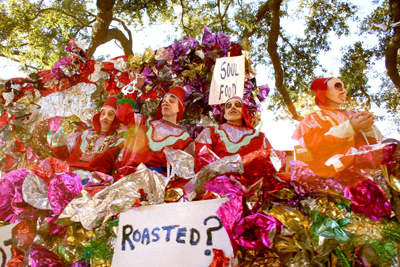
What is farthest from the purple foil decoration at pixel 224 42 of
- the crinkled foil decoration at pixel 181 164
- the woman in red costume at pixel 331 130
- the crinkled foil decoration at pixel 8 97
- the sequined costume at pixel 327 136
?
the crinkled foil decoration at pixel 8 97

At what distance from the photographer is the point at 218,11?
661cm

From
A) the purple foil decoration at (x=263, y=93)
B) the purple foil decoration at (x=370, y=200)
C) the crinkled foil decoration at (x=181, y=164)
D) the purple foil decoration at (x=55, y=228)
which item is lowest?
the purple foil decoration at (x=55, y=228)

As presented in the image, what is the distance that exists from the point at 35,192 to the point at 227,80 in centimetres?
166

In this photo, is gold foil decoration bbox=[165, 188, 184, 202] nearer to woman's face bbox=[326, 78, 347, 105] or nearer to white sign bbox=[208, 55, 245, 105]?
white sign bbox=[208, 55, 245, 105]

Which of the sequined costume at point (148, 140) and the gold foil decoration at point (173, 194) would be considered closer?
the gold foil decoration at point (173, 194)

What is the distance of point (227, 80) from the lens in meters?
2.60

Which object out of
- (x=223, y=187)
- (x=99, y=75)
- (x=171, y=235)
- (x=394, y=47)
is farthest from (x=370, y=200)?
(x=394, y=47)

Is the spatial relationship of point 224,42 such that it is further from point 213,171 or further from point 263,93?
point 213,171

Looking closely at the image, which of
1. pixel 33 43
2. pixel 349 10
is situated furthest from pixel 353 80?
pixel 33 43

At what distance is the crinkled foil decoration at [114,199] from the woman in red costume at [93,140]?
1.11 meters

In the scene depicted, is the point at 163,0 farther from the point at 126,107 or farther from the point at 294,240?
the point at 294,240

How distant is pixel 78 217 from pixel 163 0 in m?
5.65

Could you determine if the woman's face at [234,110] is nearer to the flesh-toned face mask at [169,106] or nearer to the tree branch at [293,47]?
the flesh-toned face mask at [169,106]

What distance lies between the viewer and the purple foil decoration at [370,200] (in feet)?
4.07
